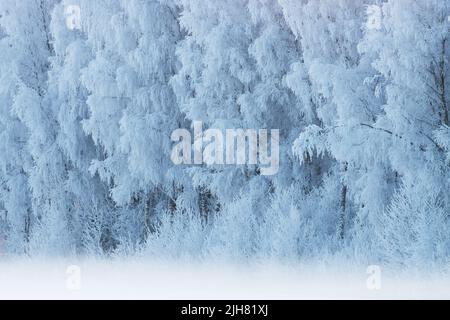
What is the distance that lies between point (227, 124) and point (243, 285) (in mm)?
2951

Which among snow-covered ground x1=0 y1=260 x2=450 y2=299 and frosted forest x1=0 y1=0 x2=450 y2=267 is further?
frosted forest x1=0 y1=0 x2=450 y2=267

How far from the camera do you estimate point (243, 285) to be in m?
4.55

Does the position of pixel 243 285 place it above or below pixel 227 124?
below

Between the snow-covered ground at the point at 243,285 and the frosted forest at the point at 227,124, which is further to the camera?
the frosted forest at the point at 227,124

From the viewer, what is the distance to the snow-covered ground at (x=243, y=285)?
401 cm

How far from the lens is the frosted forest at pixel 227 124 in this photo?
6066 mm

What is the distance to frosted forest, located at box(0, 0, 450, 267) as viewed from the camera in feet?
19.9

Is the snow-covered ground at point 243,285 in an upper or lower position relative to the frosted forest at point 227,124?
lower

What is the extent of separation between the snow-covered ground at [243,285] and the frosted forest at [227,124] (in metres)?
0.56

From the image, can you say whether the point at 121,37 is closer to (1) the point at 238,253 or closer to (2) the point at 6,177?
(2) the point at 6,177

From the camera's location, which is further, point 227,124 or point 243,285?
point 227,124

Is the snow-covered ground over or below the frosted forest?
below

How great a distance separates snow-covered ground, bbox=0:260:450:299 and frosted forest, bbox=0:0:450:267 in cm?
56

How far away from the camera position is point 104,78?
8203 millimetres
